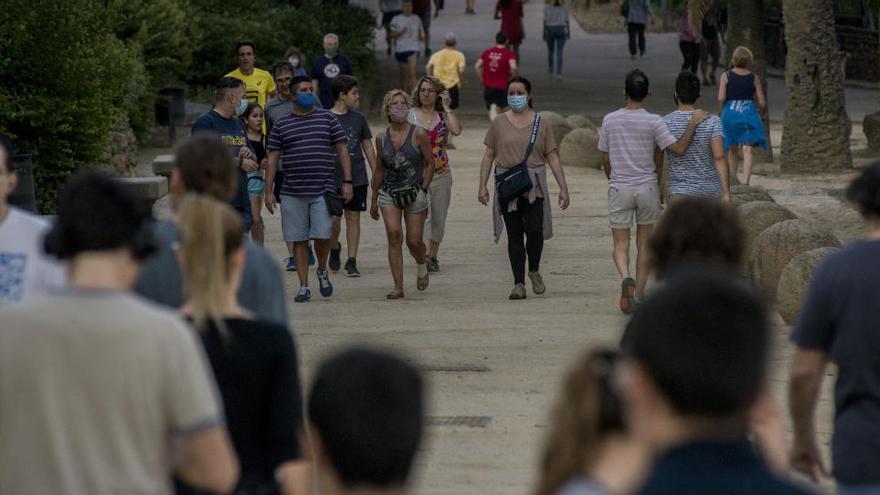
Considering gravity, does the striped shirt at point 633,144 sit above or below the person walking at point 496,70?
above

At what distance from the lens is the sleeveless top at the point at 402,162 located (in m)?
12.6

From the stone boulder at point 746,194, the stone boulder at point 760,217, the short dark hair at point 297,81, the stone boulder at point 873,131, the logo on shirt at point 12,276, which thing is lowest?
the stone boulder at point 873,131

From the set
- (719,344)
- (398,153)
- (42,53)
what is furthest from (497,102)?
(719,344)

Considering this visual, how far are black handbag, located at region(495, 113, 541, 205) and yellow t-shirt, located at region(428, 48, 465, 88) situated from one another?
12.0 meters

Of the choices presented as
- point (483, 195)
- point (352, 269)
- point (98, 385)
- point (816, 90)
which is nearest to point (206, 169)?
point (98, 385)

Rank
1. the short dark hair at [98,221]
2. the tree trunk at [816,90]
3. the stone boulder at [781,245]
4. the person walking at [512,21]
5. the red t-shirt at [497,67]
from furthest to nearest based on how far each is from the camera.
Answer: the person walking at [512,21]
the red t-shirt at [497,67]
the tree trunk at [816,90]
the stone boulder at [781,245]
the short dark hair at [98,221]

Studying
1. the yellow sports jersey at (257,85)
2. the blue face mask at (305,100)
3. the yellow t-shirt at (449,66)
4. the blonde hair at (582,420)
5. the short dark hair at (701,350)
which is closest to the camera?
the short dark hair at (701,350)

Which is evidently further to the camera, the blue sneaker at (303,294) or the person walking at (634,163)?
the blue sneaker at (303,294)

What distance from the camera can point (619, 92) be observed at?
32031mm

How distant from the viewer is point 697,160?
37.5ft

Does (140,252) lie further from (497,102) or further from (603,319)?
(497,102)

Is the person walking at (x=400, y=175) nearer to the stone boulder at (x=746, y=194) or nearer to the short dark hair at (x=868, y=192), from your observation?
the stone boulder at (x=746, y=194)

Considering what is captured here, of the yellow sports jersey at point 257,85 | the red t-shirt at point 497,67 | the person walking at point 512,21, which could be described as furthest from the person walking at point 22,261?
the person walking at point 512,21

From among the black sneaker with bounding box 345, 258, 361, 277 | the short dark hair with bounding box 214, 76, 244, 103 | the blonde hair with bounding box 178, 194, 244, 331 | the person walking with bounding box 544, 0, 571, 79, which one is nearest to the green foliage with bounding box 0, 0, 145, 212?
the black sneaker with bounding box 345, 258, 361, 277
